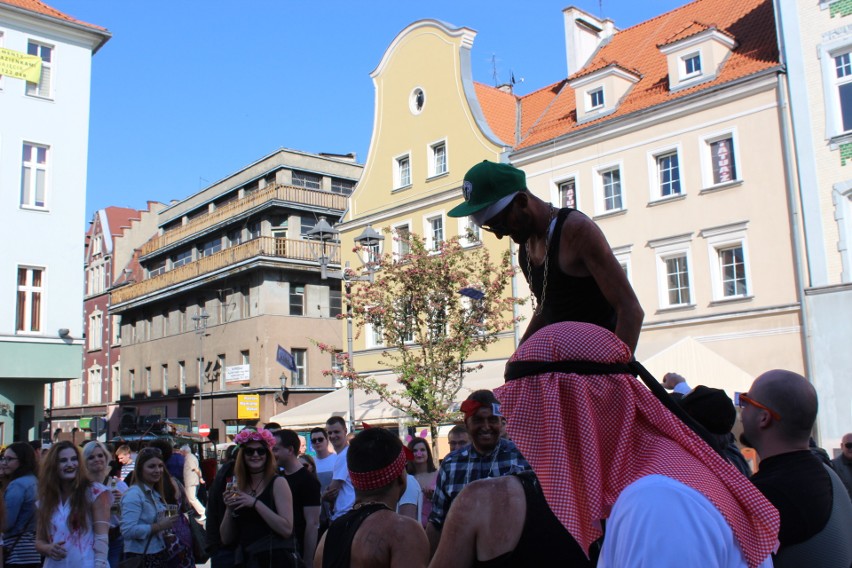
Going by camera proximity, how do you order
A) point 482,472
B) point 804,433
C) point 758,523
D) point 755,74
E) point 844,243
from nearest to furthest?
1. point 758,523
2. point 804,433
3. point 482,472
4. point 844,243
5. point 755,74

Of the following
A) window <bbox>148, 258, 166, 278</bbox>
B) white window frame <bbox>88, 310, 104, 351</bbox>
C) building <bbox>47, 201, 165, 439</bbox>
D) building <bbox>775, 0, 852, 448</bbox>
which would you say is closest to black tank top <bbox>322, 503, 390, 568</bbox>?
building <bbox>775, 0, 852, 448</bbox>

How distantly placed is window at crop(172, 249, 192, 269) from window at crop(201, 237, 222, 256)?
5.51 ft

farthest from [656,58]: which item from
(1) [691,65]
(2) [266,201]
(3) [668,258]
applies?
(2) [266,201]

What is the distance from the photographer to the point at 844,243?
19.5 m

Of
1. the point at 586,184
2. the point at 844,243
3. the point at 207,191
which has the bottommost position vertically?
the point at 844,243

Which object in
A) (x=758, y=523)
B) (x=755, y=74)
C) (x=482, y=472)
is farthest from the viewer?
(x=755, y=74)

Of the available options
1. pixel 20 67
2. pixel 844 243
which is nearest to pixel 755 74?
pixel 844 243

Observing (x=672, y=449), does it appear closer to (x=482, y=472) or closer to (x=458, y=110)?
(x=482, y=472)

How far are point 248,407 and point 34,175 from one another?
1861 cm

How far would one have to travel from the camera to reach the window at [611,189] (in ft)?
79.8

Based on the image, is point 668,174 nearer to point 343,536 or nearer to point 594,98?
point 594,98

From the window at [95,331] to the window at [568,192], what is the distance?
43.7m

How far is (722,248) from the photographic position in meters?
21.9

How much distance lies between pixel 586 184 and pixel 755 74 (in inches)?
220
